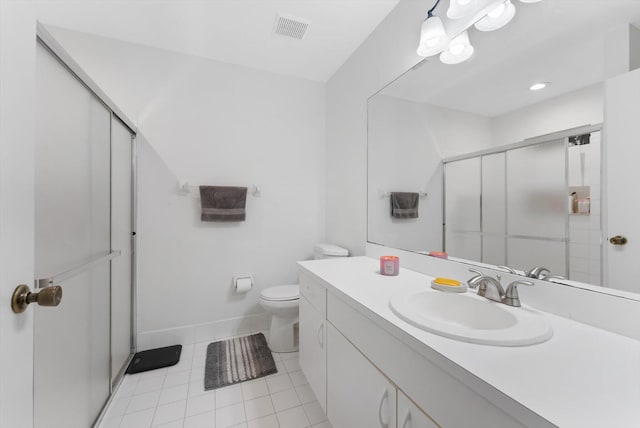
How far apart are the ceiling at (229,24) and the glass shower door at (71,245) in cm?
80

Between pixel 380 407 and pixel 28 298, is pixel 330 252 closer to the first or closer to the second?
pixel 380 407

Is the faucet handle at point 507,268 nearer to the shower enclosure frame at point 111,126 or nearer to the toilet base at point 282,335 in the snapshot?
the toilet base at point 282,335

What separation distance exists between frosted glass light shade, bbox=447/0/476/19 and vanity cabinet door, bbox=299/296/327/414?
1.51 meters

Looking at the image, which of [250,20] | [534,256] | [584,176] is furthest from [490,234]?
[250,20]

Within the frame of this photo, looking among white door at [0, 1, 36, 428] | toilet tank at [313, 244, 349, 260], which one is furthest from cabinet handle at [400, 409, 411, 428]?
toilet tank at [313, 244, 349, 260]

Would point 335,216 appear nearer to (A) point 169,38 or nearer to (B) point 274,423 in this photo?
(B) point 274,423

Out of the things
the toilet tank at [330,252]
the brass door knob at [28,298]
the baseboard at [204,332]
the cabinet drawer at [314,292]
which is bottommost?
the baseboard at [204,332]

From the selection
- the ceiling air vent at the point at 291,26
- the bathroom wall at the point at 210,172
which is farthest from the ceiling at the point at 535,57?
the bathroom wall at the point at 210,172

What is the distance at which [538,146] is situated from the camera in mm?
→ 888

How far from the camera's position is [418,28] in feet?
4.64

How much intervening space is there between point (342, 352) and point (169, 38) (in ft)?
7.67

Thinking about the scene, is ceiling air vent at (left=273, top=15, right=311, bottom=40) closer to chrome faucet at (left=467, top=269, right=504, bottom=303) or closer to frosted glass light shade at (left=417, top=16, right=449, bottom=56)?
frosted glass light shade at (left=417, top=16, right=449, bottom=56)

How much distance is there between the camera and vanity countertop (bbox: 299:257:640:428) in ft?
1.42

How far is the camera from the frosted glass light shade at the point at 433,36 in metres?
1.20
